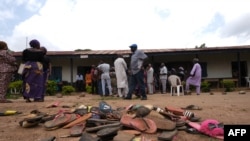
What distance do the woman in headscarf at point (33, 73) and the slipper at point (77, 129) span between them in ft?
11.7

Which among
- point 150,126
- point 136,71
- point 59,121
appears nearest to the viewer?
point 150,126

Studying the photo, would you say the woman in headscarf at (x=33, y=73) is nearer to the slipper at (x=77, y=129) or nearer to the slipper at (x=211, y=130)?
the slipper at (x=77, y=129)

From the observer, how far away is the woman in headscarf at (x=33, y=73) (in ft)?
24.3

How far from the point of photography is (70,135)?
12.9 feet

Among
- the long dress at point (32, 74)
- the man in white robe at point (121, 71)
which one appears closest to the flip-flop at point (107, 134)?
the long dress at point (32, 74)

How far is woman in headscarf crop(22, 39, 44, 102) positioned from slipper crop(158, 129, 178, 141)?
14.5ft

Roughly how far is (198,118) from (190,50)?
1453 cm

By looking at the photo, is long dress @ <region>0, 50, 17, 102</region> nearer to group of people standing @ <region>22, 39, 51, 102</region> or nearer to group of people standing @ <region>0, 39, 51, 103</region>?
group of people standing @ <region>0, 39, 51, 103</region>

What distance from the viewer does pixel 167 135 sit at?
3725mm

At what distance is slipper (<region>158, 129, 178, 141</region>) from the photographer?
12.0ft

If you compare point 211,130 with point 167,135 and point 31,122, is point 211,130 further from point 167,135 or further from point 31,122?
point 31,122

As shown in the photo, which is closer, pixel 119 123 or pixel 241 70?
pixel 119 123

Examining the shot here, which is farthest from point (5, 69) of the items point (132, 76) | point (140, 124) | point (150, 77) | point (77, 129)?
point (150, 77)

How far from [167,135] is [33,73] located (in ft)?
15.2
